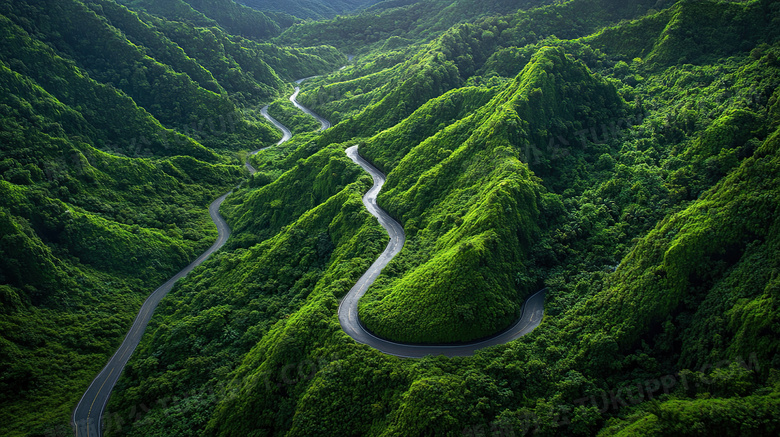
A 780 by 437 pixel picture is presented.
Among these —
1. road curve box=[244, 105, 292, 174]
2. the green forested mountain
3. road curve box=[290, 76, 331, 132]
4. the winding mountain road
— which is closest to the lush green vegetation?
the green forested mountain

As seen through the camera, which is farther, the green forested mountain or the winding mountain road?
the winding mountain road

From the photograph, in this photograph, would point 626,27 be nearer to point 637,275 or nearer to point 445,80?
point 445,80

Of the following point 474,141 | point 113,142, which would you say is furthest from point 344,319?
point 113,142

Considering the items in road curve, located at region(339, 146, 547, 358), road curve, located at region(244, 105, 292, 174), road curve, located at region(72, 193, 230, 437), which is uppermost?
road curve, located at region(244, 105, 292, 174)

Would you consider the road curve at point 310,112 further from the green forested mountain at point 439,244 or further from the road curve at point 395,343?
the road curve at point 395,343

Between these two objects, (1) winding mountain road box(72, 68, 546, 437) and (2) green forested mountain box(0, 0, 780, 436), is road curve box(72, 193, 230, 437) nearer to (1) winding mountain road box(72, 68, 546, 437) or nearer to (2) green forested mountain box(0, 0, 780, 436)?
(1) winding mountain road box(72, 68, 546, 437)

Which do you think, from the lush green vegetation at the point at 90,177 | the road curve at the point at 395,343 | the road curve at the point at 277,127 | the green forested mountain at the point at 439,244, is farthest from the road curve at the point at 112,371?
the road curve at the point at 277,127

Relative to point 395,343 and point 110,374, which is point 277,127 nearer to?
point 110,374
